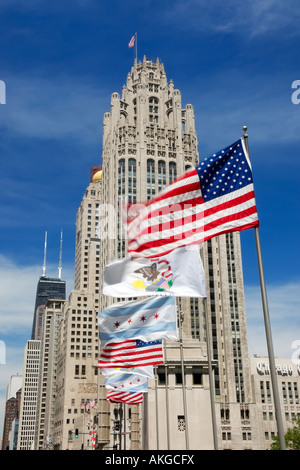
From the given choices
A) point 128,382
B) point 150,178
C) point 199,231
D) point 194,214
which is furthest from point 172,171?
point 199,231

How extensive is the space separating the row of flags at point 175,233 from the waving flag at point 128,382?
31.3ft

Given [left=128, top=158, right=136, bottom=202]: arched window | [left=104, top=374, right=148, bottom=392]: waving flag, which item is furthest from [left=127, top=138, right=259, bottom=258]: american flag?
[left=128, top=158, right=136, bottom=202]: arched window

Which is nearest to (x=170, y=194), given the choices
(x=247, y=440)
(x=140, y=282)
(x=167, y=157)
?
(x=140, y=282)

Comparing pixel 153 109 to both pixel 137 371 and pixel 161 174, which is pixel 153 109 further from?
pixel 137 371

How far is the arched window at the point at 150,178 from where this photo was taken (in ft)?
382

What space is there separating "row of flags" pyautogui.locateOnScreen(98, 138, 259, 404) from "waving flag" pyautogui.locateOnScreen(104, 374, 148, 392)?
31.3ft

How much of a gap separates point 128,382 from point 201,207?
65.7 ft

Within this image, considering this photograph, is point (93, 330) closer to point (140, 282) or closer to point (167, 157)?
point (167, 157)

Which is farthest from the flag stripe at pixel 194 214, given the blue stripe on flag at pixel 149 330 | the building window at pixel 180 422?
the building window at pixel 180 422

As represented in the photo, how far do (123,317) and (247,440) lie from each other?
248 feet

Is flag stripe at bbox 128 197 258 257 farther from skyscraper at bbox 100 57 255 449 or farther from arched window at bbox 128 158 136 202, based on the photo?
arched window at bbox 128 158 136 202

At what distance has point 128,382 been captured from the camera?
34.9m

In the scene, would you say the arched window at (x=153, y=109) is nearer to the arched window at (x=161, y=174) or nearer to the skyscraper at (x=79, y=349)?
the arched window at (x=161, y=174)
